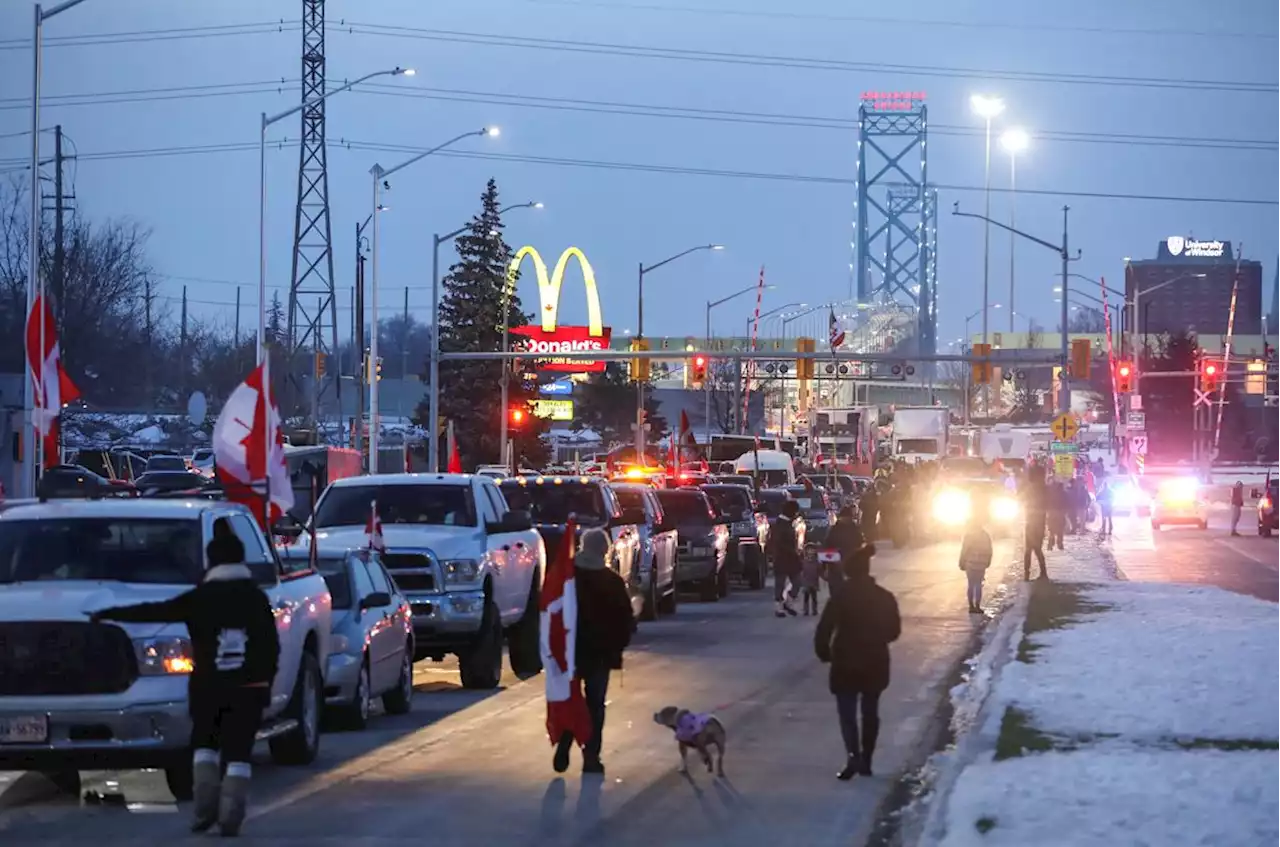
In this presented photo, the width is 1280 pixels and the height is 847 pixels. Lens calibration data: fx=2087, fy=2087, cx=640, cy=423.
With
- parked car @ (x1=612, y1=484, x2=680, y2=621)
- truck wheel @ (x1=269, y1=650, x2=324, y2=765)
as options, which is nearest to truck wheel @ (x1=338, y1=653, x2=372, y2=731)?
truck wheel @ (x1=269, y1=650, x2=324, y2=765)

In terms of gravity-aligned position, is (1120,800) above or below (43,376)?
below

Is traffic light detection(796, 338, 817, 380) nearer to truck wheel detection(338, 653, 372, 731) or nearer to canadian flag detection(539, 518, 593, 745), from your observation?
truck wheel detection(338, 653, 372, 731)

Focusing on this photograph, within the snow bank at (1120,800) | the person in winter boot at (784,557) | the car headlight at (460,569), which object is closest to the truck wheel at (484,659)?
the car headlight at (460,569)

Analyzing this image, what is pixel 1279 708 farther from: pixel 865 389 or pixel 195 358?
pixel 865 389

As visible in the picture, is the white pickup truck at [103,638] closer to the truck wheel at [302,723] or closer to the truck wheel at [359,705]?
the truck wheel at [302,723]

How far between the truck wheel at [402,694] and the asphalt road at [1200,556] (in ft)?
64.7

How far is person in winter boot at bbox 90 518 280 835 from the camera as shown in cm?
1138

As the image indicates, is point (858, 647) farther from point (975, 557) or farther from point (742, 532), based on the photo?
point (742, 532)

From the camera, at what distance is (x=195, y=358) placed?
434ft

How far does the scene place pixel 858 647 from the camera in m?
14.1

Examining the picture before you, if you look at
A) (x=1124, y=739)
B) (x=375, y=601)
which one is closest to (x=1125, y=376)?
(x=375, y=601)

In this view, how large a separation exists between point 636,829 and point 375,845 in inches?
63.2

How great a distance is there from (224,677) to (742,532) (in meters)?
29.1

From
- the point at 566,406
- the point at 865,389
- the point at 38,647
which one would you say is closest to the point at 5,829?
the point at 38,647
